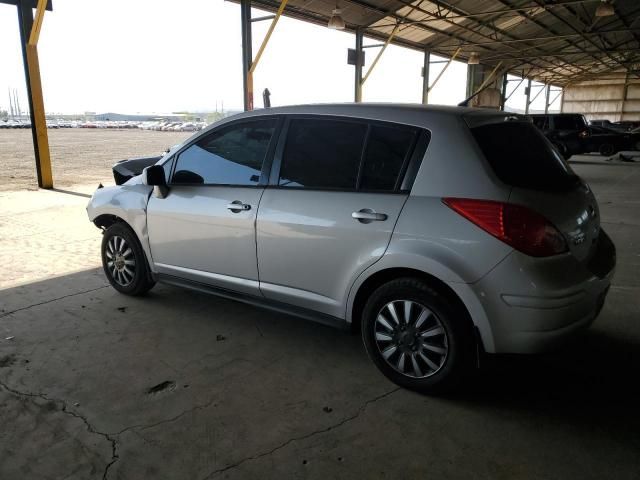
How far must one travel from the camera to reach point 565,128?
16234 millimetres

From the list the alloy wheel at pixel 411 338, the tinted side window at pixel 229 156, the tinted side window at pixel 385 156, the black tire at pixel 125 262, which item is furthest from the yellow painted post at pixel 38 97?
the alloy wheel at pixel 411 338

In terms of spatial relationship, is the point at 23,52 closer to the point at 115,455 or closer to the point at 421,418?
the point at 115,455

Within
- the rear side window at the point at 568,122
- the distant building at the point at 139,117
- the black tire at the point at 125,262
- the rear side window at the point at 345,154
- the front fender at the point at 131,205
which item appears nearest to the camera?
the rear side window at the point at 345,154

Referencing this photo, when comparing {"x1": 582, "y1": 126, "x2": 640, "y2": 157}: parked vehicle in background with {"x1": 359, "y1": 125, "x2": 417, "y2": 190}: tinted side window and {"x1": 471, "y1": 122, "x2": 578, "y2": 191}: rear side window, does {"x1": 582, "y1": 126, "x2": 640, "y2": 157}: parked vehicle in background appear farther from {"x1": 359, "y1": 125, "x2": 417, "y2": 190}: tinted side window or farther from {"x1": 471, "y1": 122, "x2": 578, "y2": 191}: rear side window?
{"x1": 359, "y1": 125, "x2": 417, "y2": 190}: tinted side window

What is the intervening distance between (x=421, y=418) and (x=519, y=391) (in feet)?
2.17

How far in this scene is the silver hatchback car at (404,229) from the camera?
2404 mm

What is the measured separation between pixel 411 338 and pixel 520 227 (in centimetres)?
85

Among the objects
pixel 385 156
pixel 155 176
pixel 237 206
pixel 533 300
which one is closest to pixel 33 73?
pixel 155 176

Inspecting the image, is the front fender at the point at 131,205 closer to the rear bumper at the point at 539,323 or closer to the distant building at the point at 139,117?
the rear bumper at the point at 539,323

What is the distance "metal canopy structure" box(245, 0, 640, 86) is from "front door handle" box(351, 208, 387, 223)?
12407 mm

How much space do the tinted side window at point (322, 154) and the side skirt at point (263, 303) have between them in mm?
814

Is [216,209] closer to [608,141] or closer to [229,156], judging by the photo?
[229,156]

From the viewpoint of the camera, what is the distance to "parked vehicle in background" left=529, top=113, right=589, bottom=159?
52.9 ft

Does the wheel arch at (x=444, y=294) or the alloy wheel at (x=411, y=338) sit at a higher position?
the wheel arch at (x=444, y=294)
